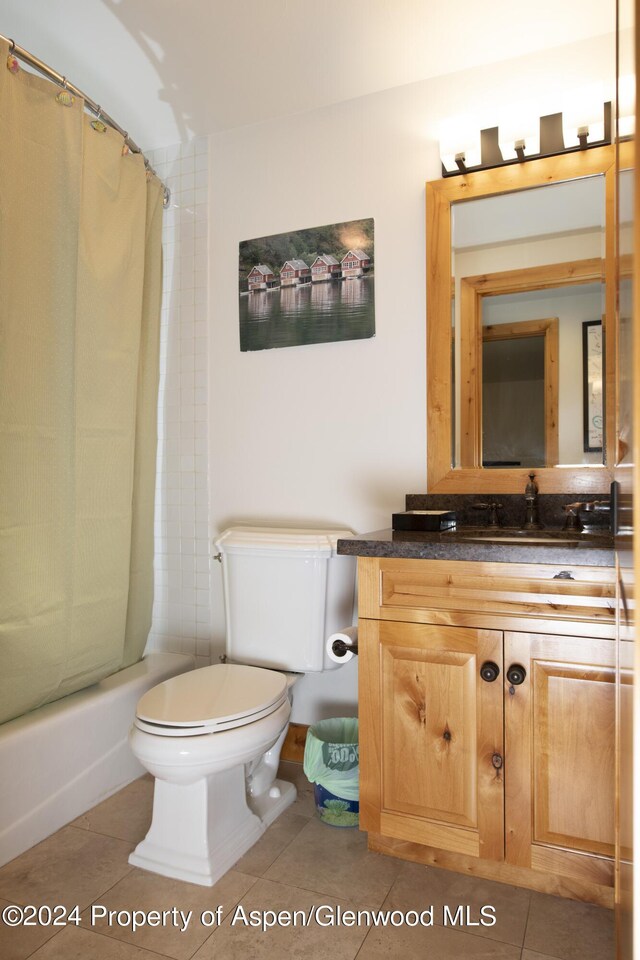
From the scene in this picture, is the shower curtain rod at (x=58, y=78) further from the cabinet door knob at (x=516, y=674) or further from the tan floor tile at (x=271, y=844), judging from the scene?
the tan floor tile at (x=271, y=844)

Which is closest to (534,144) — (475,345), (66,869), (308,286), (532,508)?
(475,345)

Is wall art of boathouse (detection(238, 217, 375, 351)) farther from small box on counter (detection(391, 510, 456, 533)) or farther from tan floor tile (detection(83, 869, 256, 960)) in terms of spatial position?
tan floor tile (detection(83, 869, 256, 960))

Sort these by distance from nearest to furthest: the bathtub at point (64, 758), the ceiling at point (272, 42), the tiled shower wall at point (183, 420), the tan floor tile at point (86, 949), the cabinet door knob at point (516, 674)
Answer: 1. the tan floor tile at point (86, 949)
2. the cabinet door knob at point (516, 674)
3. the bathtub at point (64, 758)
4. the ceiling at point (272, 42)
5. the tiled shower wall at point (183, 420)

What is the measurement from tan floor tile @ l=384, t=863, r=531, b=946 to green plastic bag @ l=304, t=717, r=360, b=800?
0.87ft

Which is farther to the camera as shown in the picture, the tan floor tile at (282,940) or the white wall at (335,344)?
the white wall at (335,344)

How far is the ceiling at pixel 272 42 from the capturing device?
178cm

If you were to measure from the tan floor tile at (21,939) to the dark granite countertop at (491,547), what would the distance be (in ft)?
3.53

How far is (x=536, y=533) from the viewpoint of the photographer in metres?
1.62

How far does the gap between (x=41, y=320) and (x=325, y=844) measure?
1.67 metres

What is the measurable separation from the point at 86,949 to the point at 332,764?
0.77 m

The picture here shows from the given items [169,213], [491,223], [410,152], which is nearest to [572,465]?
[491,223]

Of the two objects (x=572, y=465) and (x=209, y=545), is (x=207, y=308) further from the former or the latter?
(x=572, y=465)

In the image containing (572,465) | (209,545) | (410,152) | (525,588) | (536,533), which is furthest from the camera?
(209,545)

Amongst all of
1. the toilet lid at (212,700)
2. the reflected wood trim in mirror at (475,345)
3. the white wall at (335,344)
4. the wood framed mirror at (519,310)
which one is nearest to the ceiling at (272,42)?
the white wall at (335,344)
